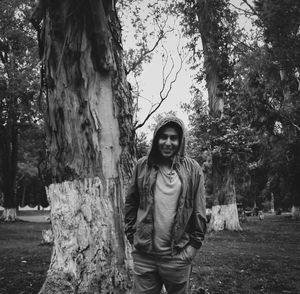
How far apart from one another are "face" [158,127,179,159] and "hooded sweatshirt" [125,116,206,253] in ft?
0.16

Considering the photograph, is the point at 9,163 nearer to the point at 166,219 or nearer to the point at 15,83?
the point at 15,83

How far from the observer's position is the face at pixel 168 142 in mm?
3280

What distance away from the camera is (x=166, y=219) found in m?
3.09

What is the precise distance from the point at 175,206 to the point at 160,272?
574 millimetres

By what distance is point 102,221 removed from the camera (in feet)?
15.4

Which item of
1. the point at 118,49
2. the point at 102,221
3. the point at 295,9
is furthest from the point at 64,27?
the point at 295,9

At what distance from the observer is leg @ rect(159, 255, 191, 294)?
3.01m

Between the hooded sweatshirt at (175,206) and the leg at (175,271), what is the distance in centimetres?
10

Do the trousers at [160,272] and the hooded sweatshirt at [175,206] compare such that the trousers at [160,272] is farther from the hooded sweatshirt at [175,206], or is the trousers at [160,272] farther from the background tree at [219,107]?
the background tree at [219,107]

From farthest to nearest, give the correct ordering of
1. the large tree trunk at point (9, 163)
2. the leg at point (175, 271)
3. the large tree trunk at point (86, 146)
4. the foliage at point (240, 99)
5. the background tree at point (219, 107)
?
the large tree trunk at point (9, 163), the background tree at point (219, 107), the foliage at point (240, 99), the large tree trunk at point (86, 146), the leg at point (175, 271)

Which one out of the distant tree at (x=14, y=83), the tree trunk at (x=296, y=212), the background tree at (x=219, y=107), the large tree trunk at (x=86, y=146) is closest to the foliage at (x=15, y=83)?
the distant tree at (x=14, y=83)

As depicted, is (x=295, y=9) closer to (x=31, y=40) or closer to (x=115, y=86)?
(x=115, y=86)

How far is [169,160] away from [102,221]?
1.80 m

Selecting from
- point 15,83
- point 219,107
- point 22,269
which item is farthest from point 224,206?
point 15,83
